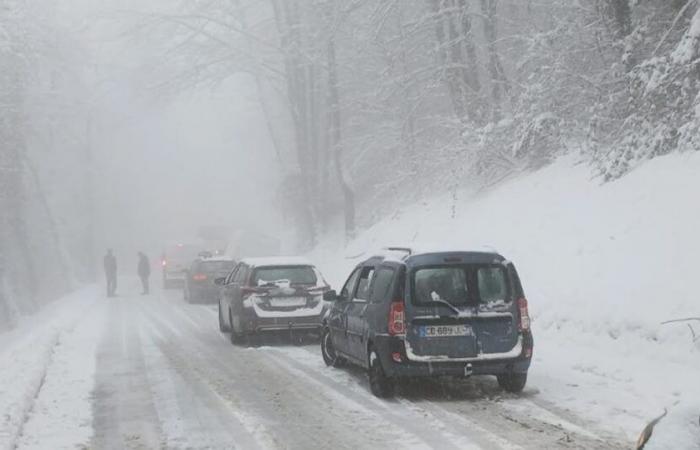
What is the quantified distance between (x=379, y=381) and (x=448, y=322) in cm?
103

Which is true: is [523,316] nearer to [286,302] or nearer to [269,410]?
[269,410]

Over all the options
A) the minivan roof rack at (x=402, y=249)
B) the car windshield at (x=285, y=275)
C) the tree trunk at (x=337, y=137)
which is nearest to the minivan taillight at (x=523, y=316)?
the minivan roof rack at (x=402, y=249)

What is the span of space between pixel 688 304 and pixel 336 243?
2434 cm

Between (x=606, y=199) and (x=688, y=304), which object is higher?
(x=606, y=199)

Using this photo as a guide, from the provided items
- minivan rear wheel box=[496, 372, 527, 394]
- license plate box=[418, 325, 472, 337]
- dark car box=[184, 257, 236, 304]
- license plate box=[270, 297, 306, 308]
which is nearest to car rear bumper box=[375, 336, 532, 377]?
minivan rear wheel box=[496, 372, 527, 394]

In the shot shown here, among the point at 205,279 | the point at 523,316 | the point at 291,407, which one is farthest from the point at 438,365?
the point at 205,279

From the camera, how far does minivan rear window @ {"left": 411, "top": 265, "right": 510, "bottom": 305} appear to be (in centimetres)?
1028

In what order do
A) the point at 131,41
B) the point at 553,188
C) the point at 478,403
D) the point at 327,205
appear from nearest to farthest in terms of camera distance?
1. the point at 478,403
2. the point at 553,188
3. the point at 131,41
4. the point at 327,205

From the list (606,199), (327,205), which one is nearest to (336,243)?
(327,205)

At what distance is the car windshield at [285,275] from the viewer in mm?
16438

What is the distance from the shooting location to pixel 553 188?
20.5 m

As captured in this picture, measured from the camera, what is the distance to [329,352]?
13.2 m

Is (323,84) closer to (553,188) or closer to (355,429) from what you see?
(553,188)

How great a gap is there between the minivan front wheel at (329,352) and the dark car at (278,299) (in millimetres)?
2720
